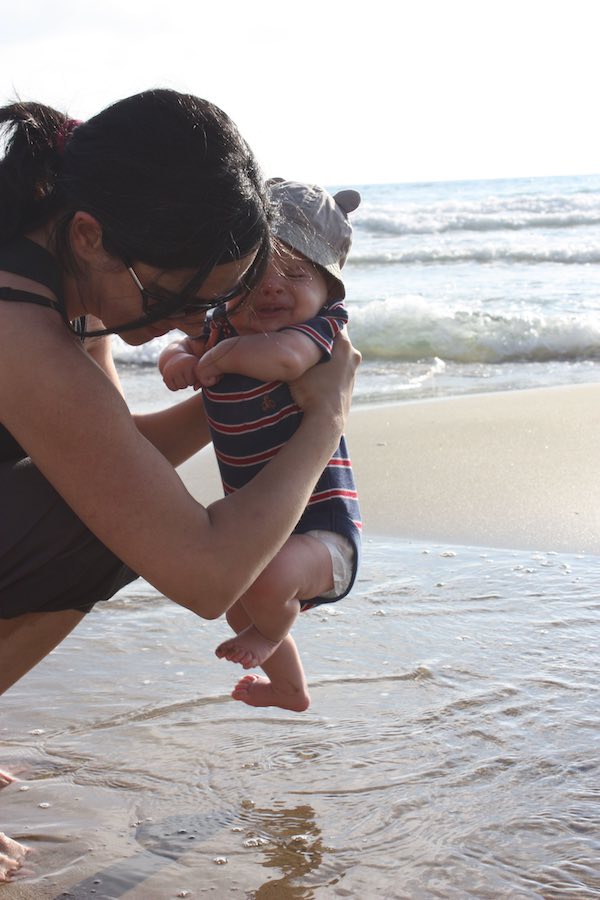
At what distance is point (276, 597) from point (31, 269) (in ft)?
2.55

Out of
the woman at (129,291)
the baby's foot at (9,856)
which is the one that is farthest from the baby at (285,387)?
the baby's foot at (9,856)

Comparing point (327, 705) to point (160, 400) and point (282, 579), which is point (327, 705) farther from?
point (160, 400)

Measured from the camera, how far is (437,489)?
178 inches

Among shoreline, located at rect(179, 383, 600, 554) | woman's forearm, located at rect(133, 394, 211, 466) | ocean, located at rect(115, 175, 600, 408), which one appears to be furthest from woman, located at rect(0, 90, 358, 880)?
ocean, located at rect(115, 175, 600, 408)

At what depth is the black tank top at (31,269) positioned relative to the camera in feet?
5.89

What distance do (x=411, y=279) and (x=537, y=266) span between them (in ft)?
6.66

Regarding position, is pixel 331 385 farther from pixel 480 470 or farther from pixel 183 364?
pixel 480 470

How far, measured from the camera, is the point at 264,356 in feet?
7.28

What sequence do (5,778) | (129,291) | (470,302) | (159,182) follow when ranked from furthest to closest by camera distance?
(470,302) < (5,778) < (129,291) < (159,182)

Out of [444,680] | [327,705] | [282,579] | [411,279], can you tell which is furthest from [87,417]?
[411,279]

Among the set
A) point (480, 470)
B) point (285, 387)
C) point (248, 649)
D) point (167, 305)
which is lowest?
point (480, 470)

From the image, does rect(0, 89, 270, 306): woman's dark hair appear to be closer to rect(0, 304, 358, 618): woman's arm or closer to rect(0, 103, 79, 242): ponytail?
rect(0, 103, 79, 242): ponytail

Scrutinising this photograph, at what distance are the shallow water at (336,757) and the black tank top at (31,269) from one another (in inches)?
38.5

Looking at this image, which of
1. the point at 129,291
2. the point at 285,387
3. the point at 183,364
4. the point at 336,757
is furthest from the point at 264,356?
the point at 336,757
